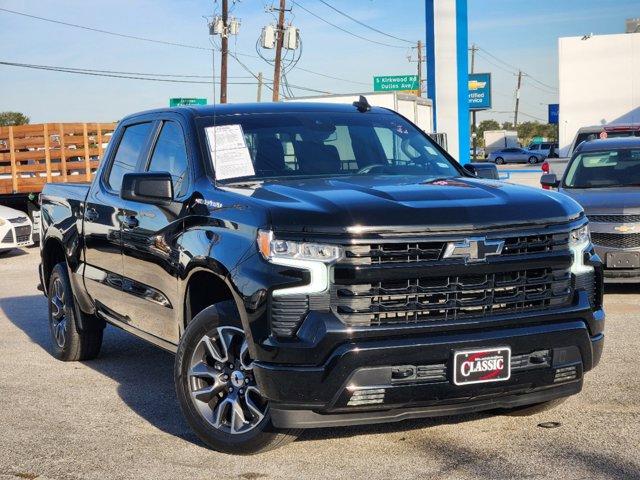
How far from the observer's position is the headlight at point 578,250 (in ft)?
16.6

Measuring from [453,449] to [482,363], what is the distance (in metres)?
0.71

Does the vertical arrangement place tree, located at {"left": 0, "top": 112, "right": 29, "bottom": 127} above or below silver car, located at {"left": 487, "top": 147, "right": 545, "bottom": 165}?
above

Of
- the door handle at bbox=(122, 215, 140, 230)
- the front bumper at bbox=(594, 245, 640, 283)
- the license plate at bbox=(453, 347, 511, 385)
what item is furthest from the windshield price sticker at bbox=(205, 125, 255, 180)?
the front bumper at bbox=(594, 245, 640, 283)

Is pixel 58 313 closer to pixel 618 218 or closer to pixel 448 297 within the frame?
pixel 448 297

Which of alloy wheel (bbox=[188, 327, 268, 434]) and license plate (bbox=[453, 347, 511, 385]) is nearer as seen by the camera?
license plate (bbox=[453, 347, 511, 385])

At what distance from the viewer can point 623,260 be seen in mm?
10297

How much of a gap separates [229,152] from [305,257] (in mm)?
1471

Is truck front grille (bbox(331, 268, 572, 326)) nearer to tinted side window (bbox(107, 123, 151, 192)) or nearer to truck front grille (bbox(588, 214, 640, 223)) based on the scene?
tinted side window (bbox(107, 123, 151, 192))

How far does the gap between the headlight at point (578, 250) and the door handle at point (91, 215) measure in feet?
11.4

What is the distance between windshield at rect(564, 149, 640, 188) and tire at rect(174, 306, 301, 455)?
24.9ft

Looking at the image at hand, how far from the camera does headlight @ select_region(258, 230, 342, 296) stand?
15.0 feet

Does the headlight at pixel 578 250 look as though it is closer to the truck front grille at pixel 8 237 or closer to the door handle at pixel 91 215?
the door handle at pixel 91 215

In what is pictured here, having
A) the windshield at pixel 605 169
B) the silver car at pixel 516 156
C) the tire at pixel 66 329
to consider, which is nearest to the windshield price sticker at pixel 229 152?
the tire at pixel 66 329

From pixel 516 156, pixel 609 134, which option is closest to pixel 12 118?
pixel 516 156
